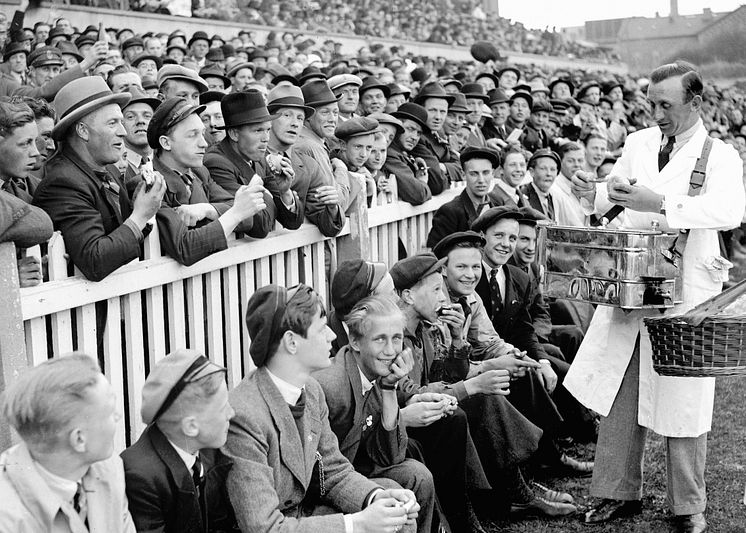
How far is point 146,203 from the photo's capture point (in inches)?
163

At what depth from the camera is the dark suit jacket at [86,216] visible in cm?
391

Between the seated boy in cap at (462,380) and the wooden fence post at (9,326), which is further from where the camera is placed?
the seated boy in cap at (462,380)

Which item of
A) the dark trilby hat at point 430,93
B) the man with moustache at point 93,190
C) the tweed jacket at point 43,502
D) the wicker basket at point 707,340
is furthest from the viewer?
the dark trilby hat at point 430,93

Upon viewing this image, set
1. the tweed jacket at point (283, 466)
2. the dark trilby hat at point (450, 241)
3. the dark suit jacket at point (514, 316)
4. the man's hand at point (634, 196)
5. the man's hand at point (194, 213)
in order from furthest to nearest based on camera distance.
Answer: the dark suit jacket at point (514, 316)
the dark trilby hat at point (450, 241)
the man's hand at point (634, 196)
the man's hand at point (194, 213)
the tweed jacket at point (283, 466)

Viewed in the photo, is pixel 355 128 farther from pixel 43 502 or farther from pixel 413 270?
pixel 43 502

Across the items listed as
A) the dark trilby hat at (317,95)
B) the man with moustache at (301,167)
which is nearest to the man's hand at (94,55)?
the dark trilby hat at (317,95)

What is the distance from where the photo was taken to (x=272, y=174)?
18.1 feet

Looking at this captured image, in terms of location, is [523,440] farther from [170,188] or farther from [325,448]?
[170,188]

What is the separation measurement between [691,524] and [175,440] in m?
3.13

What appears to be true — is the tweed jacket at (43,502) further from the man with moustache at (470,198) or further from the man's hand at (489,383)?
the man with moustache at (470,198)

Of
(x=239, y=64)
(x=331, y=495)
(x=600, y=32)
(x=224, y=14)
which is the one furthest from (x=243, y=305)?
(x=600, y=32)

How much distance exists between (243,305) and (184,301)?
48 centimetres

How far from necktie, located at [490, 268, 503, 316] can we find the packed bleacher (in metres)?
0.02

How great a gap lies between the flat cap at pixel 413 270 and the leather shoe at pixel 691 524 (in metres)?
1.81
